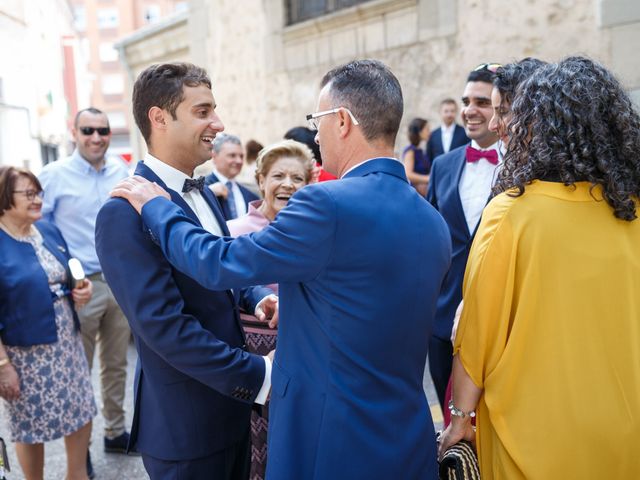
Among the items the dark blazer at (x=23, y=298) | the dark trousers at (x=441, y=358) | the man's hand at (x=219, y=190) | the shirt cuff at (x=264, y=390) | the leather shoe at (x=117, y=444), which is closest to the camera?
the shirt cuff at (x=264, y=390)

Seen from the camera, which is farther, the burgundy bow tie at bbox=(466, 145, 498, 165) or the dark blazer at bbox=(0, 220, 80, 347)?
the dark blazer at bbox=(0, 220, 80, 347)

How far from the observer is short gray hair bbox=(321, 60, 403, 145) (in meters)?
1.94

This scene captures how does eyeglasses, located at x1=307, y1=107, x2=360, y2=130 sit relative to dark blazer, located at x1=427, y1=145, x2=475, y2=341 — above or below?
above

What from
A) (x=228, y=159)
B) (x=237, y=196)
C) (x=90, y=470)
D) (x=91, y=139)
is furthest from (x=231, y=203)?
(x=90, y=470)

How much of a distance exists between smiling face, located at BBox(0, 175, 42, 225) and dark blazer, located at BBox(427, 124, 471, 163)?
4391mm

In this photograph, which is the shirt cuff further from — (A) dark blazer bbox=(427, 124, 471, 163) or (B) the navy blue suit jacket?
(A) dark blazer bbox=(427, 124, 471, 163)

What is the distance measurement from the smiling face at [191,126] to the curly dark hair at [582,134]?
1.04 meters

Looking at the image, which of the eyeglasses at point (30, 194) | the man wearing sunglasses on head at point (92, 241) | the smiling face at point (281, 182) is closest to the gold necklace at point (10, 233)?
the eyeglasses at point (30, 194)

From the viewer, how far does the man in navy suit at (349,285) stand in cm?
181

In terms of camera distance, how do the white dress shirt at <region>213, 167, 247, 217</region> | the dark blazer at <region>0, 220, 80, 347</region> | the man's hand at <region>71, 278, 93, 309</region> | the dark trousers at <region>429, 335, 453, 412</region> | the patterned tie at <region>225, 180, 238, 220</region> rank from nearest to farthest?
the dark trousers at <region>429, 335, 453, 412</region>, the dark blazer at <region>0, 220, 80, 347</region>, the man's hand at <region>71, 278, 93, 309</region>, the patterned tie at <region>225, 180, 238, 220</region>, the white dress shirt at <region>213, 167, 247, 217</region>

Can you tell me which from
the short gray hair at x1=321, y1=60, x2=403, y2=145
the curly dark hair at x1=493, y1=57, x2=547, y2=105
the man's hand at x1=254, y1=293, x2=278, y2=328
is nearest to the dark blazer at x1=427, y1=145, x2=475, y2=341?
the curly dark hair at x1=493, y1=57, x2=547, y2=105

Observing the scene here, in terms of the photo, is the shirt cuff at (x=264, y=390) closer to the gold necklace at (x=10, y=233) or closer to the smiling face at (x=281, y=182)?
the smiling face at (x=281, y=182)

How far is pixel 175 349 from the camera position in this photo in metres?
2.09

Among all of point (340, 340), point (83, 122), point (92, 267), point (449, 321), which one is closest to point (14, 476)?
point (92, 267)
